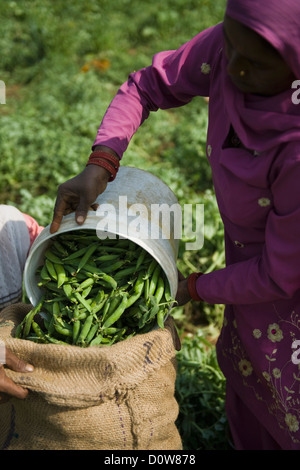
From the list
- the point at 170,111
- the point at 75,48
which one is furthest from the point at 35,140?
the point at 75,48

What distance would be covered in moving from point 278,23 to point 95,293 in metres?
1.22

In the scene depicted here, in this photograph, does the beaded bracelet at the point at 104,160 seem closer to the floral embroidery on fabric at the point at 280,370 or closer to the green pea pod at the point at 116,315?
the green pea pod at the point at 116,315

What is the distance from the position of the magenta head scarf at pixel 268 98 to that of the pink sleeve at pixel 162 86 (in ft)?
0.91

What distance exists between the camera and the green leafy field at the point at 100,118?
123 inches

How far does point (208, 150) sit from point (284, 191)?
1.44ft

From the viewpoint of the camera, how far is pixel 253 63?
5.30ft

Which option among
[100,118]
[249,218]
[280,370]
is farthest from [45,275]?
[100,118]

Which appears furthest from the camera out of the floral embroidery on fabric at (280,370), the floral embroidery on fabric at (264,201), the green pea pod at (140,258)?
the green pea pod at (140,258)

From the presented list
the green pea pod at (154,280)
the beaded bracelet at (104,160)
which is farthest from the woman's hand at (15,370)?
the beaded bracelet at (104,160)

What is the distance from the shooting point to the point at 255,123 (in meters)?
1.72

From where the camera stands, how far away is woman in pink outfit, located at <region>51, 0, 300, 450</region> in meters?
1.61

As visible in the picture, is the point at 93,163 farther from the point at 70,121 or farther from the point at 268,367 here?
the point at 70,121

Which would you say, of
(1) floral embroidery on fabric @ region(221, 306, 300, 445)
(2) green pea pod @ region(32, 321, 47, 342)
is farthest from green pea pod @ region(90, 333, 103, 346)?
(1) floral embroidery on fabric @ region(221, 306, 300, 445)

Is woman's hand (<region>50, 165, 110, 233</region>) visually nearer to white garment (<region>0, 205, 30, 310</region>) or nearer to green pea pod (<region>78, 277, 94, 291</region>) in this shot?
green pea pod (<region>78, 277, 94, 291</region>)
